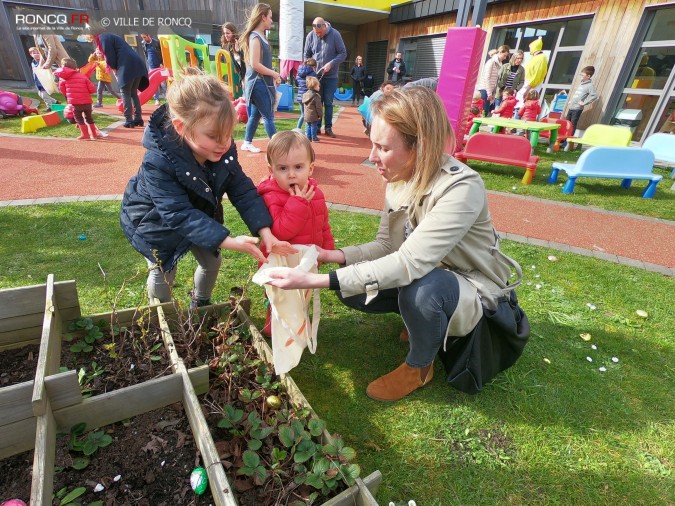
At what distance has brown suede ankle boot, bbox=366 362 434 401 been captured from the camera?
2053 millimetres

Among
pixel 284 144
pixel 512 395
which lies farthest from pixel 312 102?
pixel 512 395

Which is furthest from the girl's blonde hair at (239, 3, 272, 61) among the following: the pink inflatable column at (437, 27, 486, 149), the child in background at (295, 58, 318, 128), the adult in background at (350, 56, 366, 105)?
the adult in background at (350, 56, 366, 105)

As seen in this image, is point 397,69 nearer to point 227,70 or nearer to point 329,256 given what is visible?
point 227,70

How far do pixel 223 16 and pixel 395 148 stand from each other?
61.8 feet

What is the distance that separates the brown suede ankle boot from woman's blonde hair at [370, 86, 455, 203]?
0.95 m

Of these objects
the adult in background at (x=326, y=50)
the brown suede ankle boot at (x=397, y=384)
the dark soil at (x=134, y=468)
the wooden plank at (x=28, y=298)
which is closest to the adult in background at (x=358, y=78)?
the adult in background at (x=326, y=50)

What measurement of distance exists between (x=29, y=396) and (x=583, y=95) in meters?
11.1

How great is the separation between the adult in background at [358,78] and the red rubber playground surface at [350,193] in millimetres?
11794

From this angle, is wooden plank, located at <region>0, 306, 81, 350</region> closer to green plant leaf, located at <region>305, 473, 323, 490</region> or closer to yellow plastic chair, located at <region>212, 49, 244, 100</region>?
green plant leaf, located at <region>305, 473, 323, 490</region>

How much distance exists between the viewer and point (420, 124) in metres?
1.69

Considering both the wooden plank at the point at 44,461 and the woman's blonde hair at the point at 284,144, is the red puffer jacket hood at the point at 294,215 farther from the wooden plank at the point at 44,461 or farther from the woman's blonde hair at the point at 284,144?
the wooden plank at the point at 44,461

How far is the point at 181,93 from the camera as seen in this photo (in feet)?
5.66

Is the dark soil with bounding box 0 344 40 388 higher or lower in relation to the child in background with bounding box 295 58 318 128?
lower

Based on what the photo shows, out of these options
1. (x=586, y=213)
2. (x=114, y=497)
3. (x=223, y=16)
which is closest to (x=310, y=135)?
(x=586, y=213)
